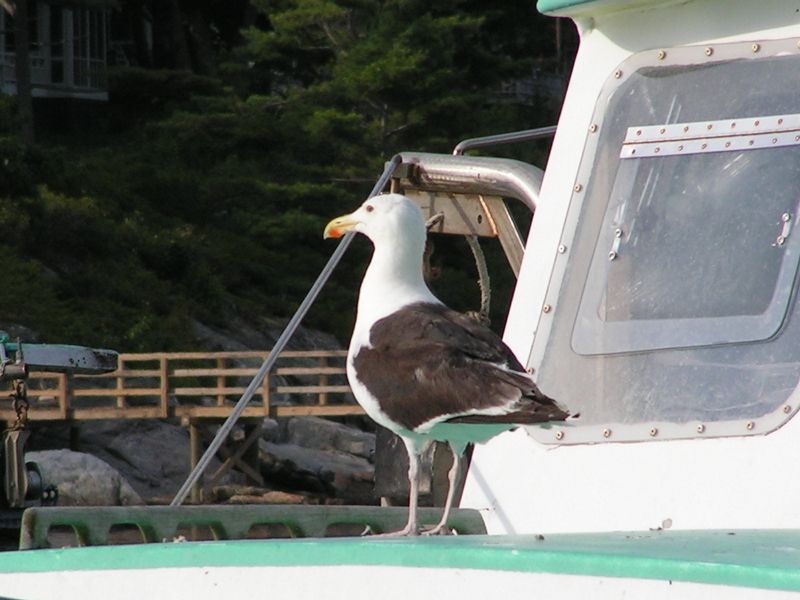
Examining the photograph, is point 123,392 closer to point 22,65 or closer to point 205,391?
point 205,391

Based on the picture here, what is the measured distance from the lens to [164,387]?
30.1 metres

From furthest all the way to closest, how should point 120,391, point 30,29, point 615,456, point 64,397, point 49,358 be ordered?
point 30,29
point 120,391
point 64,397
point 49,358
point 615,456

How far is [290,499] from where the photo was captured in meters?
29.5

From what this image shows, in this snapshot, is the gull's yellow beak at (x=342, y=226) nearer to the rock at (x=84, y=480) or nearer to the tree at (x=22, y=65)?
the rock at (x=84, y=480)

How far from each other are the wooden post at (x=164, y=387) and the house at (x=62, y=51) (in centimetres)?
1396

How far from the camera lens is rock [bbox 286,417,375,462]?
33219 mm

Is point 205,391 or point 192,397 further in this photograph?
point 192,397

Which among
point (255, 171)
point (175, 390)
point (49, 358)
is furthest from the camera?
point (255, 171)

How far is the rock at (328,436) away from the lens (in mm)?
33219

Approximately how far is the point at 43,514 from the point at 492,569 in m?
1.53

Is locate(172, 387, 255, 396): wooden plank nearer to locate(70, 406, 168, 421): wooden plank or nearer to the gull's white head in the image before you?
locate(70, 406, 168, 421): wooden plank

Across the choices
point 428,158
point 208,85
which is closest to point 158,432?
point 208,85

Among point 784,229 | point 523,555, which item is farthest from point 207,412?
point 523,555

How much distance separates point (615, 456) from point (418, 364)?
0.69m
